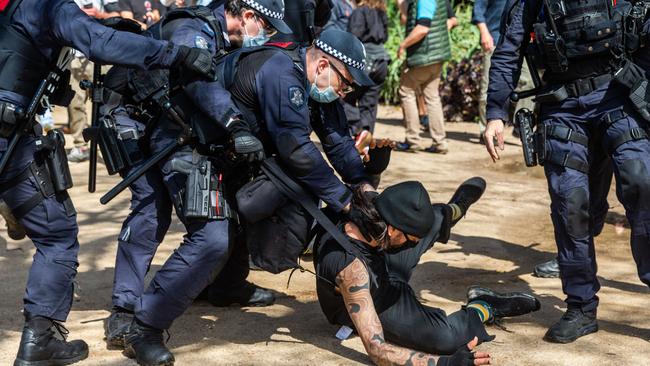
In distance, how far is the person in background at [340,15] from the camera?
33.0 ft

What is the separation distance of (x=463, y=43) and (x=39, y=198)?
1028cm

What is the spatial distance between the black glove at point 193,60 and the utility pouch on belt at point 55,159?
0.74m

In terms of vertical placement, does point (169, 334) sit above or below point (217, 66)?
below

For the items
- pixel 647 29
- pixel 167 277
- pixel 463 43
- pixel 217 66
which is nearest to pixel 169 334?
pixel 167 277

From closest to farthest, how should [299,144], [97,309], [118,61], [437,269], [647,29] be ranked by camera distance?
[118,61]
[299,144]
[647,29]
[97,309]
[437,269]

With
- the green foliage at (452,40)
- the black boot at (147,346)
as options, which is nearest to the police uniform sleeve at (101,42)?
the black boot at (147,346)

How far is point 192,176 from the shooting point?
4578 millimetres

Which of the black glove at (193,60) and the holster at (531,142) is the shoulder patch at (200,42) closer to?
the black glove at (193,60)

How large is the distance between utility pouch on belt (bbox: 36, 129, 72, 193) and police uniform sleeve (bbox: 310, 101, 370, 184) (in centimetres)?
138

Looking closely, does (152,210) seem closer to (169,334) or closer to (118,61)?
(169,334)

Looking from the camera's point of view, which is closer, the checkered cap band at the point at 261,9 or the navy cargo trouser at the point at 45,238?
the navy cargo trouser at the point at 45,238

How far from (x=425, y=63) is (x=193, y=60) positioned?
6.29 m

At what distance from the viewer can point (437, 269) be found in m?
6.31

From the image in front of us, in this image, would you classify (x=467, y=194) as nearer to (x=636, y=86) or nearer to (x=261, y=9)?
(x=636, y=86)
